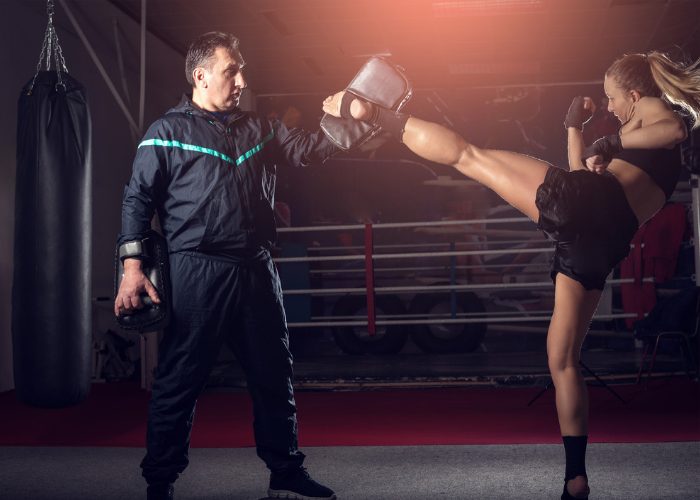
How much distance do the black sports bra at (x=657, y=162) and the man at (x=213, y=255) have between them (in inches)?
34.3

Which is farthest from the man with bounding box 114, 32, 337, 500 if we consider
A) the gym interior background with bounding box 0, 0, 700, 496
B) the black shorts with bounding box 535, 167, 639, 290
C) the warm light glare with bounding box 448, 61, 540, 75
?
the warm light glare with bounding box 448, 61, 540, 75

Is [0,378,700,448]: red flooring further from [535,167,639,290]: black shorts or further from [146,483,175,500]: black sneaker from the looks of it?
[535,167,639,290]: black shorts

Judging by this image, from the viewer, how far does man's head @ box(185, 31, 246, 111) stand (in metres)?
2.35

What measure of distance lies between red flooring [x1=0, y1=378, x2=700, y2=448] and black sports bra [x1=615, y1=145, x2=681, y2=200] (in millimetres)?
1468

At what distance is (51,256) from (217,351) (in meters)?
0.95

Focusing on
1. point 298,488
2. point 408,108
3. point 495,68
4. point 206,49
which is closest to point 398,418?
point 298,488

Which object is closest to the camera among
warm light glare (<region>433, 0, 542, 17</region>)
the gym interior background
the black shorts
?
the black shorts

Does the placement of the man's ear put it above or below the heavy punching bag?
above

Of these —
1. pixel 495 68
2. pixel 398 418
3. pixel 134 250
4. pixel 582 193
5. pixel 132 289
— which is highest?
pixel 495 68

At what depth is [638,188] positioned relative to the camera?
2.21 m

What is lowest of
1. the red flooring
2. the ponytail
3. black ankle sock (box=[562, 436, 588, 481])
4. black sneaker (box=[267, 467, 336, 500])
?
the red flooring

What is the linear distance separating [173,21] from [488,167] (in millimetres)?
4797

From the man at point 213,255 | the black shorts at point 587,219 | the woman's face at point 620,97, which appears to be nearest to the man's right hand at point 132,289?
the man at point 213,255

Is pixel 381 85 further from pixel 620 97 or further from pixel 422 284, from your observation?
pixel 422 284
